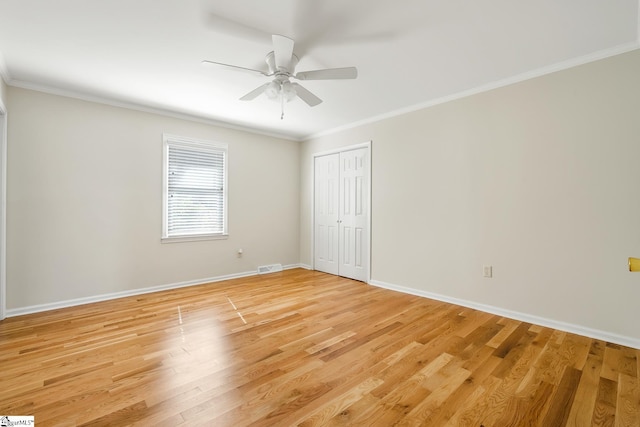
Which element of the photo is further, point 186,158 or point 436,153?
point 186,158

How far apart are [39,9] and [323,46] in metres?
2.06

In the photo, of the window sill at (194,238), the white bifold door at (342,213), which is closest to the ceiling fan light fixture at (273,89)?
the white bifold door at (342,213)

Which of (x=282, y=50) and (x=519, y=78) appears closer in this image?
(x=282, y=50)

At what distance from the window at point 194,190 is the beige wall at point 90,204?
113 millimetres

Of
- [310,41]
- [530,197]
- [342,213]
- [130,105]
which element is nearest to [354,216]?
[342,213]

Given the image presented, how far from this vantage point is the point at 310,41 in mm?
2363

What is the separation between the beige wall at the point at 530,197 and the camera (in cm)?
246

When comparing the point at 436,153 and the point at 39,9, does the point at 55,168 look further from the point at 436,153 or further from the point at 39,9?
the point at 436,153

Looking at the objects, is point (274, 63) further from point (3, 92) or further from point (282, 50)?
point (3, 92)

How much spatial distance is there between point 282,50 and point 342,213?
10.0ft

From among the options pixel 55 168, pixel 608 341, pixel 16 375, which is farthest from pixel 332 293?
pixel 55 168

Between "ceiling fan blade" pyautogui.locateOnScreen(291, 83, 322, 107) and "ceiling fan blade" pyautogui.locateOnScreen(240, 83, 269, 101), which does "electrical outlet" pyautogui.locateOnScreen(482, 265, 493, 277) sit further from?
"ceiling fan blade" pyautogui.locateOnScreen(240, 83, 269, 101)

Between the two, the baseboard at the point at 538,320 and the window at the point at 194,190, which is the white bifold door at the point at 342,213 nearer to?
the baseboard at the point at 538,320

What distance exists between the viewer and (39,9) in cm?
200
